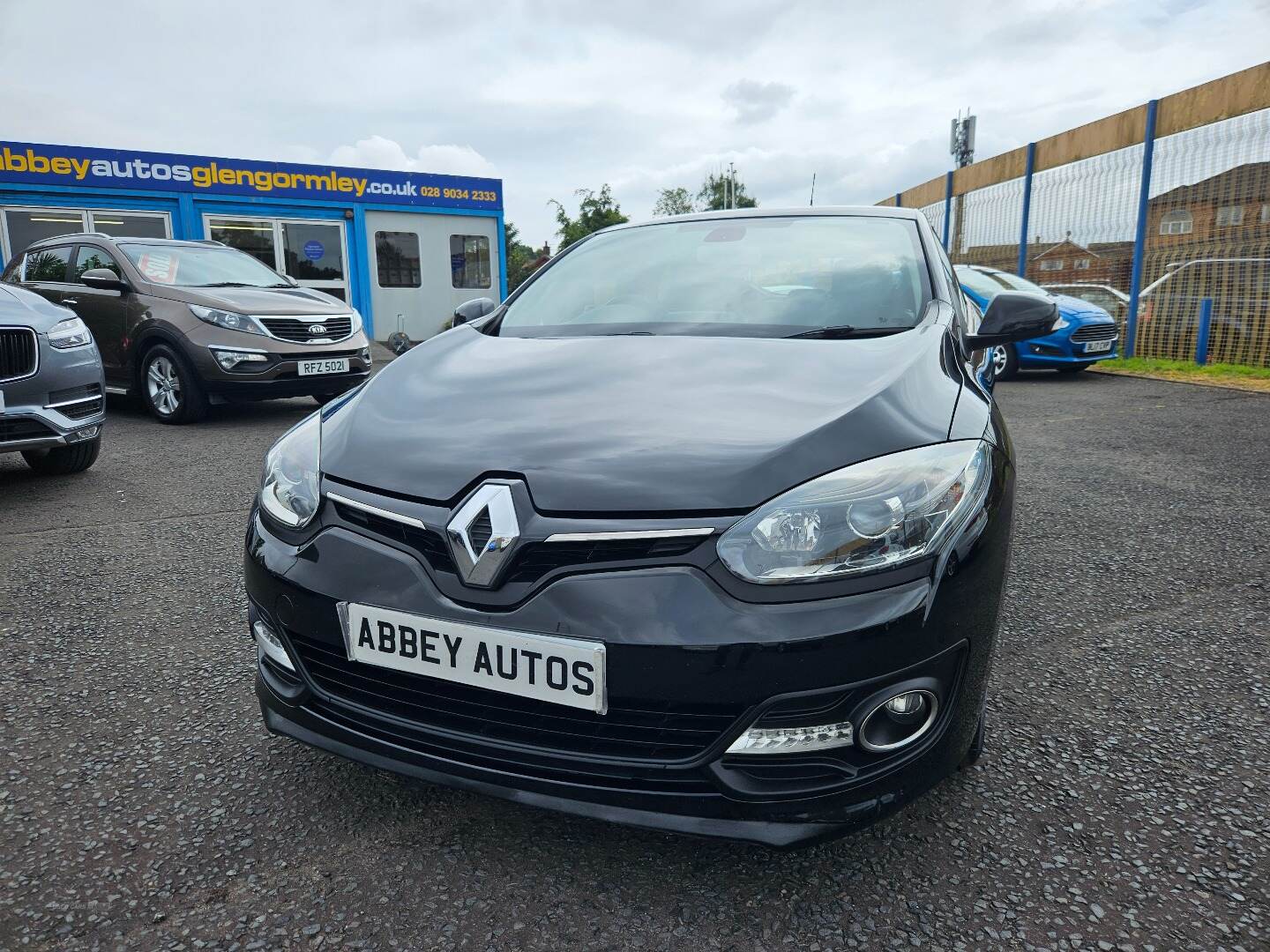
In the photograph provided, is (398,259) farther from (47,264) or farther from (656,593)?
(656,593)

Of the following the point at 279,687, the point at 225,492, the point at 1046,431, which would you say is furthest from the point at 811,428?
the point at 1046,431

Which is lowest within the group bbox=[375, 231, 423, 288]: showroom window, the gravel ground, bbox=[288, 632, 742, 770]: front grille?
the gravel ground

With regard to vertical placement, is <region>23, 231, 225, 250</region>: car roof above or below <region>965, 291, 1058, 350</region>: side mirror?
above

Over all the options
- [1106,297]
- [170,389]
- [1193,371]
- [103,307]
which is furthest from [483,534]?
[1106,297]

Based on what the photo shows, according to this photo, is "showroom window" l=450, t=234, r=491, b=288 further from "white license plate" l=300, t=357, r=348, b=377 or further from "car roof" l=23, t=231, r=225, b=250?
"white license plate" l=300, t=357, r=348, b=377

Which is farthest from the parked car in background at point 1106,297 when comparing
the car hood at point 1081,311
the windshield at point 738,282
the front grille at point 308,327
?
the windshield at point 738,282

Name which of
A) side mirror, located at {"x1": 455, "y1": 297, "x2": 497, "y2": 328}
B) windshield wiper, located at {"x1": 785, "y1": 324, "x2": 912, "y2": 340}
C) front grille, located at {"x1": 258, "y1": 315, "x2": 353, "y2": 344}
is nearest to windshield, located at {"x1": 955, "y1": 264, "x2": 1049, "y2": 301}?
front grille, located at {"x1": 258, "y1": 315, "x2": 353, "y2": 344}

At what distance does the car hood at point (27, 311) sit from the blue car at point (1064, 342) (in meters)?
8.12

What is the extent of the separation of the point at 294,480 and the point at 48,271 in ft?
24.4

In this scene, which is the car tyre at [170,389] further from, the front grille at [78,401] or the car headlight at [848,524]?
the car headlight at [848,524]

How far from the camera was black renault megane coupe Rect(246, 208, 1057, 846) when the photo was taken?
52.2 inches

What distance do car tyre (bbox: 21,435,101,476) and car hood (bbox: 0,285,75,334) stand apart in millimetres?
660

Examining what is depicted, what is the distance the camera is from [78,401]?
4.30m

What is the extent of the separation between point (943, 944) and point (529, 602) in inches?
33.6
